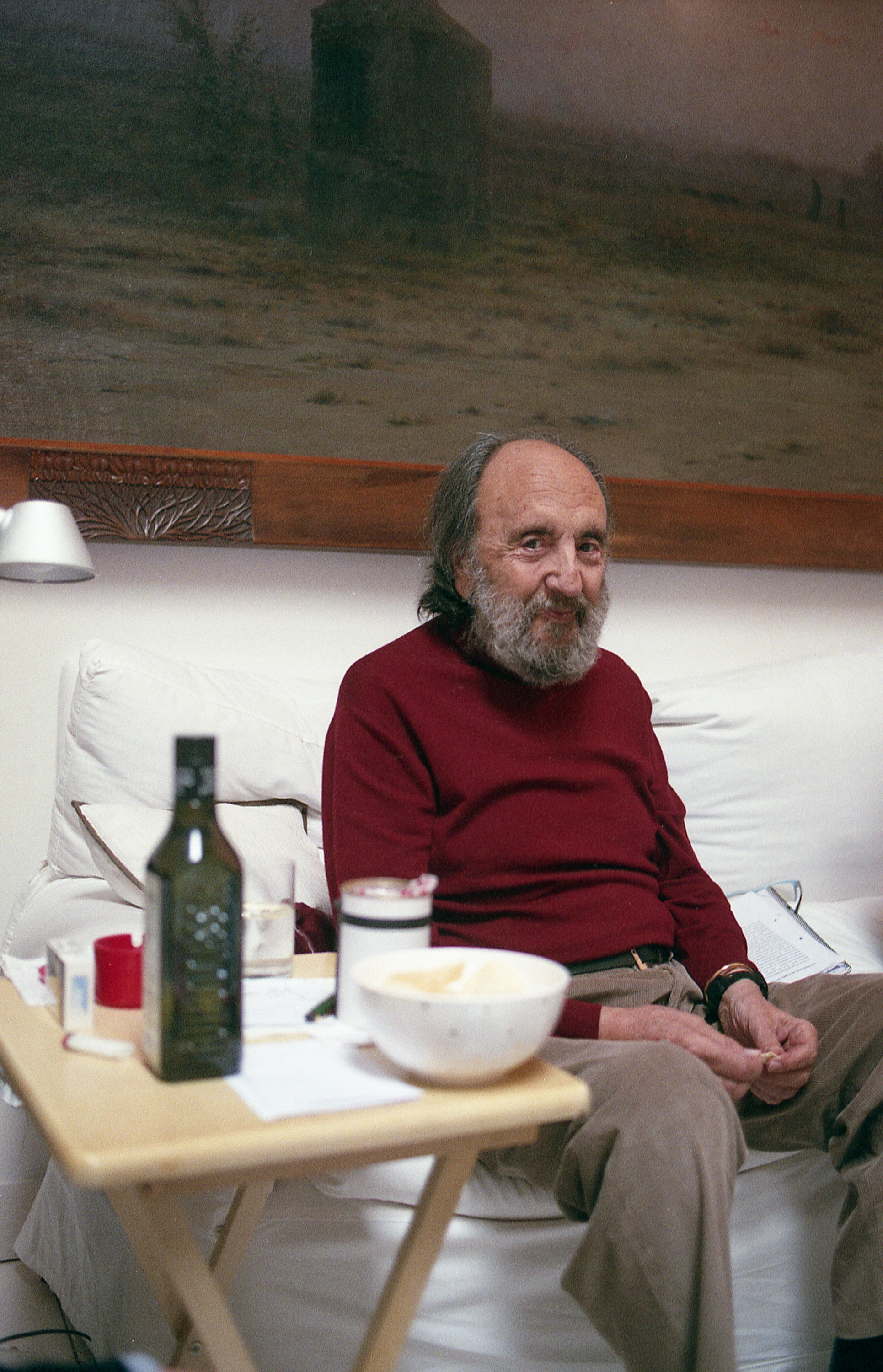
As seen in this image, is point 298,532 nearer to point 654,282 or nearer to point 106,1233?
point 654,282

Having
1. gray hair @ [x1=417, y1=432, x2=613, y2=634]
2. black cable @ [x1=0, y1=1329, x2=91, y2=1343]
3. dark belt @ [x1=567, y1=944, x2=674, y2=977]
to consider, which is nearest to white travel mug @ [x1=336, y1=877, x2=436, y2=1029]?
dark belt @ [x1=567, y1=944, x2=674, y2=977]

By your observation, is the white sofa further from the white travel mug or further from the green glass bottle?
the green glass bottle

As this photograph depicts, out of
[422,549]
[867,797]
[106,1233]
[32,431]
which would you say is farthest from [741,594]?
[106,1233]

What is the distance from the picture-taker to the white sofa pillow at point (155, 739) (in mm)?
1800

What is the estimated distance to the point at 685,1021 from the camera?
4.26 ft

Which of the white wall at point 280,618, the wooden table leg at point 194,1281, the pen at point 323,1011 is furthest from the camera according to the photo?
the white wall at point 280,618

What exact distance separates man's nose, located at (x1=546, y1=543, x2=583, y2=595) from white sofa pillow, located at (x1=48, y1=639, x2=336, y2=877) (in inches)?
18.9

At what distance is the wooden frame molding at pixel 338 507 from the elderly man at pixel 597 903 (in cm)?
32

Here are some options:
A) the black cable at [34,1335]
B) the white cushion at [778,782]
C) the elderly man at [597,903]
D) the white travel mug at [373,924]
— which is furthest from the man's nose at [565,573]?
the black cable at [34,1335]

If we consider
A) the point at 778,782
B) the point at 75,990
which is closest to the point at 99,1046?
the point at 75,990

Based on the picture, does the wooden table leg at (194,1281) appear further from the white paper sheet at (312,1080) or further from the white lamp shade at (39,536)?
the white lamp shade at (39,536)

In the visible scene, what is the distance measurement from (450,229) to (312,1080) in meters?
1.71

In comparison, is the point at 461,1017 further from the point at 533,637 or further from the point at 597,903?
the point at 533,637

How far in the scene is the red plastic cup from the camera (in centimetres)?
101
